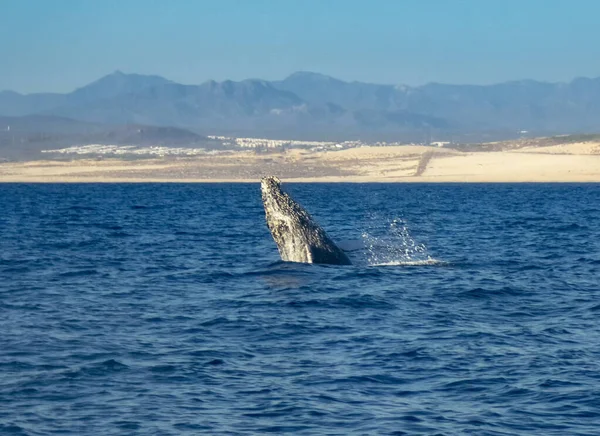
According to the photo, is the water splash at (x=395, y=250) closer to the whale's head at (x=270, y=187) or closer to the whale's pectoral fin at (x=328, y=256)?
the whale's pectoral fin at (x=328, y=256)

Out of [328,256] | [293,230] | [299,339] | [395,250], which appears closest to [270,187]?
[293,230]

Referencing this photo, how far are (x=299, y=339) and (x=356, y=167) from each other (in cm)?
8783

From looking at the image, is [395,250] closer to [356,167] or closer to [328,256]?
[328,256]

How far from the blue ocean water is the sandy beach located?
6487 cm

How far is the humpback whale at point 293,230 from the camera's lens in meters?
21.6

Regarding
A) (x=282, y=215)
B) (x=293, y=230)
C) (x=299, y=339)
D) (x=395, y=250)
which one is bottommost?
(x=299, y=339)

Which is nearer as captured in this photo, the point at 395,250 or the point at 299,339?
the point at 299,339

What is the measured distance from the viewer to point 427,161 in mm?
106875

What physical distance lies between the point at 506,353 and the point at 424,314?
313 centimetres

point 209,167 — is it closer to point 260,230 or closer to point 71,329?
point 260,230

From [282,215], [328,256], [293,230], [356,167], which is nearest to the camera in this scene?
[282,215]

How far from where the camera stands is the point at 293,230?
22.0 m

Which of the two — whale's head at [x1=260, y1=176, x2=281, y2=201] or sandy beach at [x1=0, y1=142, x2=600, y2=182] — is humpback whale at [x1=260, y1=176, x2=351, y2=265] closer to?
whale's head at [x1=260, y1=176, x2=281, y2=201]

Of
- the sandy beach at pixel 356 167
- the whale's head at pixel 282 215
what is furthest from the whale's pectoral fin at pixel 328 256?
the sandy beach at pixel 356 167
